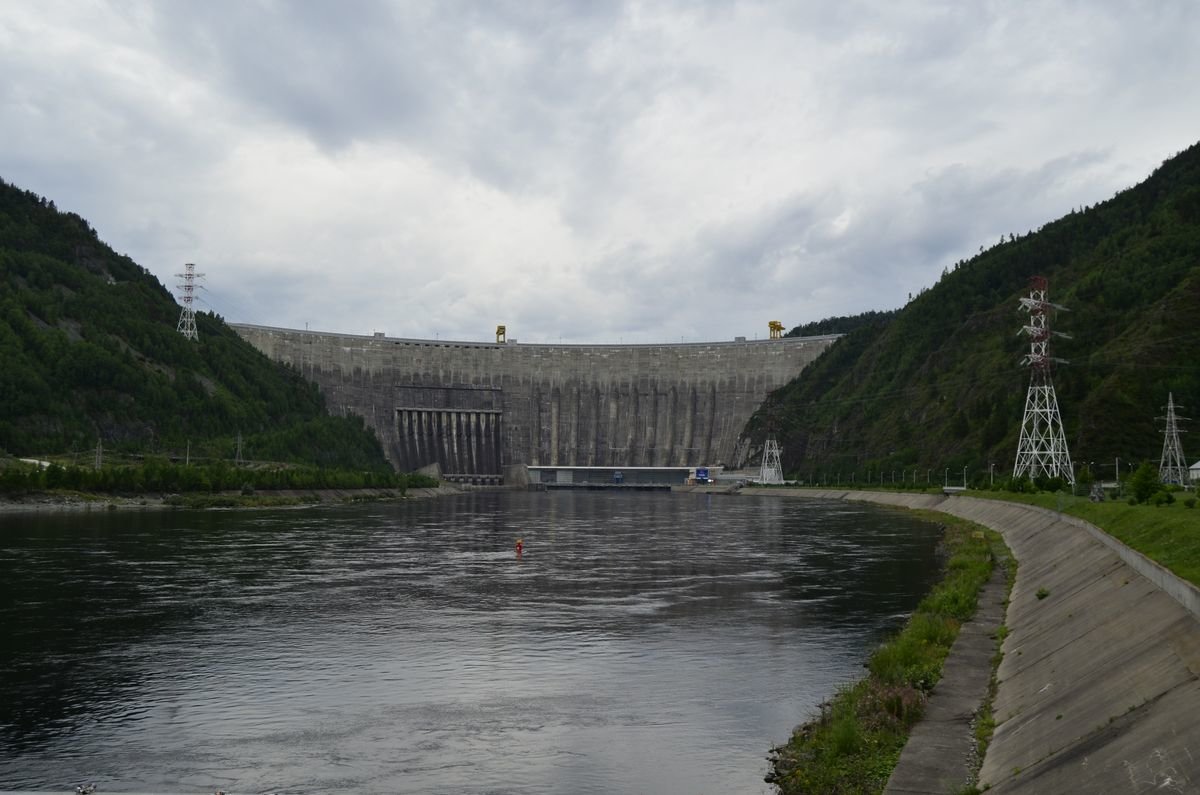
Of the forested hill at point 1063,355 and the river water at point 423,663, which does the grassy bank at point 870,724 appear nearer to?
the river water at point 423,663

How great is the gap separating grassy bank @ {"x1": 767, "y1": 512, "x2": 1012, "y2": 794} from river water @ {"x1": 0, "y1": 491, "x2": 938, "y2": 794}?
0.82 meters

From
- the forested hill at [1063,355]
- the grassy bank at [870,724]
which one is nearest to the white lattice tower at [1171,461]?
the forested hill at [1063,355]

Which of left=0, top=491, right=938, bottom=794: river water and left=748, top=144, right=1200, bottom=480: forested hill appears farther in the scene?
left=748, top=144, right=1200, bottom=480: forested hill

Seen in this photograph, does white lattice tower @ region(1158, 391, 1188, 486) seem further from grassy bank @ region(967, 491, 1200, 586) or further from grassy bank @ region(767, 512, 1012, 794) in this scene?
grassy bank @ region(767, 512, 1012, 794)

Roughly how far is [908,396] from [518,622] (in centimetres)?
14552

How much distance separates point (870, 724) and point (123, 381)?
506ft

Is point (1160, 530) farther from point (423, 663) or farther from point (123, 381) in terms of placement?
point (123, 381)

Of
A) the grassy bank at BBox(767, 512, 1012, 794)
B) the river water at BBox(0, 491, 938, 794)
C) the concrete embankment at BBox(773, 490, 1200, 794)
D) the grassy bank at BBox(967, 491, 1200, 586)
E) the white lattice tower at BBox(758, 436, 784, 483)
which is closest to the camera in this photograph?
the concrete embankment at BBox(773, 490, 1200, 794)

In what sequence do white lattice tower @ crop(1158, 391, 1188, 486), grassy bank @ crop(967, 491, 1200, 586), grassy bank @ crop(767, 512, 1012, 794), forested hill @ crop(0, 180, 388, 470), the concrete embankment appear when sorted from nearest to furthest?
the concrete embankment, grassy bank @ crop(767, 512, 1012, 794), grassy bank @ crop(967, 491, 1200, 586), white lattice tower @ crop(1158, 391, 1188, 486), forested hill @ crop(0, 180, 388, 470)

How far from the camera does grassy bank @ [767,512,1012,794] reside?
16562mm

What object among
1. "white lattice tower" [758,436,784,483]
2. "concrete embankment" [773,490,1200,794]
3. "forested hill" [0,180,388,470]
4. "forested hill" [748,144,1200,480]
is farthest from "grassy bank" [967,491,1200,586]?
"white lattice tower" [758,436,784,483]

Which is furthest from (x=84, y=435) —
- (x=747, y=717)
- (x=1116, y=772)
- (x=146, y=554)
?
(x=1116, y=772)

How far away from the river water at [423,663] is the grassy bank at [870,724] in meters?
0.82

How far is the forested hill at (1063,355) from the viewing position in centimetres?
11775
